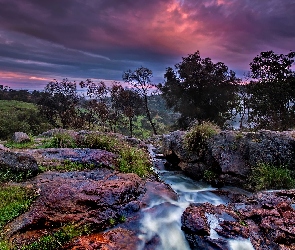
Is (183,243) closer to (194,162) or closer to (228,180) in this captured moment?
(228,180)

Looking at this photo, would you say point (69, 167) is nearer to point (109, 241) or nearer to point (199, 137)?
point (109, 241)

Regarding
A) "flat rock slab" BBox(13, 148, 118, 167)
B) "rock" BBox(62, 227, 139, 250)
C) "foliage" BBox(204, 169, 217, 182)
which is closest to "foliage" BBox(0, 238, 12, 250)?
"rock" BBox(62, 227, 139, 250)

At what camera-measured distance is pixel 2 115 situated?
38.2 m

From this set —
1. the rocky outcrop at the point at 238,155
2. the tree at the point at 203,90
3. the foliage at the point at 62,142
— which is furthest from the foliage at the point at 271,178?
the tree at the point at 203,90

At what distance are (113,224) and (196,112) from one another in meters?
27.0

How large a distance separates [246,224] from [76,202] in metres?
5.04

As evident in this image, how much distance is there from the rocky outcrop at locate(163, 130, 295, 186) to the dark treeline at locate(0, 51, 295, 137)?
47.6 ft

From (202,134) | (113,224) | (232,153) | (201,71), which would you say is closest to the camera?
(113,224)

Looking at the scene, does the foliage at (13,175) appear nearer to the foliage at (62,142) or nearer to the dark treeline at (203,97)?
the foliage at (62,142)

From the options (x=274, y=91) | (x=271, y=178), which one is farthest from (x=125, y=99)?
(x=271, y=178)

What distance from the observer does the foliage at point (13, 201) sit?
658 cm

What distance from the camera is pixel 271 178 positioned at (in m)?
11.1

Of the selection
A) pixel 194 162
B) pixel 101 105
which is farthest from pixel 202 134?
pixel 101 105

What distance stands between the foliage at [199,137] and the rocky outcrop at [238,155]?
0.88 ft
